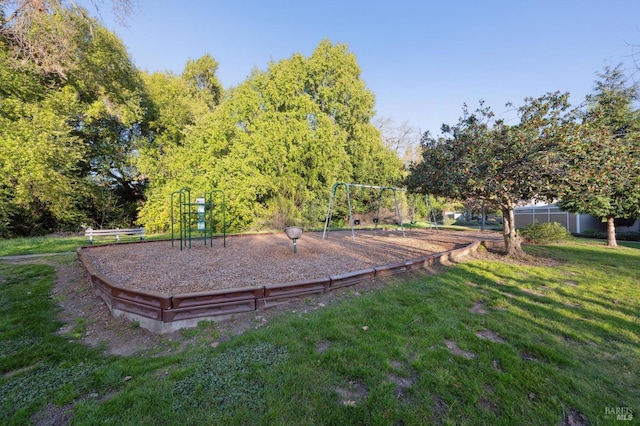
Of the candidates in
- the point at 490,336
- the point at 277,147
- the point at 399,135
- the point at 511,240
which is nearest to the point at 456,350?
the point at 490,336

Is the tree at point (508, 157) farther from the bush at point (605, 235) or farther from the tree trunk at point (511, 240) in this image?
the bush at point (605, 235)

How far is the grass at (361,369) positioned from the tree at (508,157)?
2.82 m

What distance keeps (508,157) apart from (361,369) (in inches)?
221

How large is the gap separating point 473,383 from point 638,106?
47.9ft

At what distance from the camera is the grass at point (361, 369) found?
1.81 m

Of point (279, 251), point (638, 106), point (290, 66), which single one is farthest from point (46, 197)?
point (638, 106)

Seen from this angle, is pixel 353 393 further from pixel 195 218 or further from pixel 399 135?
pixel 399 135

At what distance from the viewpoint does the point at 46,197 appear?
11.2 m

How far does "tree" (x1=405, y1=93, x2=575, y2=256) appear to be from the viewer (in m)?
5.47

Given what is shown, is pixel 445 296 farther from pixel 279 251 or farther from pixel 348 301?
pixel 279 251

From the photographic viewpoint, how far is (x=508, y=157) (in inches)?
223

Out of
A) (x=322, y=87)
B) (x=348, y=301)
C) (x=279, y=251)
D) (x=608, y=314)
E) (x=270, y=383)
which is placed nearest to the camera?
(x=270, y=383)

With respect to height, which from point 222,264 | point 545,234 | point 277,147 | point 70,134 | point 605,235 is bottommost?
point 605,235

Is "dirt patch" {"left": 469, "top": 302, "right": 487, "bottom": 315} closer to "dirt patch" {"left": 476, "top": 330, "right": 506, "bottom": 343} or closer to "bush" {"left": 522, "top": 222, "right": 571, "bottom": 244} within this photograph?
"dirt patch" {"left": 476, "top": 330, "right": 506, "bottom": 343}
